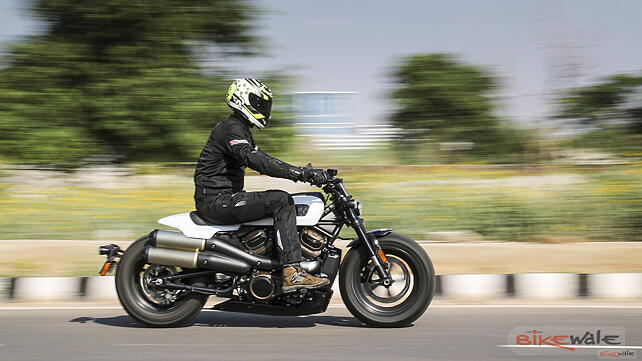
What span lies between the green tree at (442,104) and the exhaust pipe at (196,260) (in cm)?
1476

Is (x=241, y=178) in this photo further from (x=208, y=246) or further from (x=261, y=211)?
(x=208, y=246)

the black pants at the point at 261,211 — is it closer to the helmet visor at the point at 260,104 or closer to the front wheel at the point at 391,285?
the front wheel at the point at 391,285

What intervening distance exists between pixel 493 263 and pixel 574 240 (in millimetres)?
1758

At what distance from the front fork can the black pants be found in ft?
1.41

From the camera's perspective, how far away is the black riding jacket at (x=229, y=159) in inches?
231

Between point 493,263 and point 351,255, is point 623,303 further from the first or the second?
point 351,255

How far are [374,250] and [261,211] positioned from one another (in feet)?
2.73

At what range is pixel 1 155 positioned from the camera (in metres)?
16.4

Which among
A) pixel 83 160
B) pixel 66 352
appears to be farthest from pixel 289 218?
pixel 83 160

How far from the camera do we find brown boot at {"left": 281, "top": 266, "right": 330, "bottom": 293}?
5805 millimetres

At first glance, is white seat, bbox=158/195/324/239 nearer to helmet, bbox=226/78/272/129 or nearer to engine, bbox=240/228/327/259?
engine, bbox=240/228/327/259

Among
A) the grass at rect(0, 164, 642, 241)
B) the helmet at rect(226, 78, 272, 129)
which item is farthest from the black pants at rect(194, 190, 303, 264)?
the grass at rect(0, 164, 642, 241)

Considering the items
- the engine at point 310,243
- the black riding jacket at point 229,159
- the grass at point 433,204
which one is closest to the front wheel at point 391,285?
the engine at point 310,243

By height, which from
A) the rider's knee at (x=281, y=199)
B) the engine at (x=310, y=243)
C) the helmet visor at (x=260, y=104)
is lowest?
the engine at (x=310, y=243)
